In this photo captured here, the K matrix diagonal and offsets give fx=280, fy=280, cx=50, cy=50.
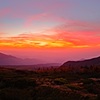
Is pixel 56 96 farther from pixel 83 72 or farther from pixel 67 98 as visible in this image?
pixel 83 72

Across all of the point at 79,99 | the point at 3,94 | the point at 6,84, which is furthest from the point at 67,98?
the point at 6,84

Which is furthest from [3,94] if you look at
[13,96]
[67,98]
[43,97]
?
[67,98]

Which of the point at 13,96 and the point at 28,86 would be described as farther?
the point at 28,86

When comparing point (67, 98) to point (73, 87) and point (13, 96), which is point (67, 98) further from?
point (73, 87)

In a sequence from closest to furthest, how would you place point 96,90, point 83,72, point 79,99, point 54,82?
point 79,99
point 96,90
point 54,82
point 83,72

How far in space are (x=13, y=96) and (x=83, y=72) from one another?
2201 cm

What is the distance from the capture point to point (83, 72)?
127ft

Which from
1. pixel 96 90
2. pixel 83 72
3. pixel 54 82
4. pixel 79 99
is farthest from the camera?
pixel 83 72

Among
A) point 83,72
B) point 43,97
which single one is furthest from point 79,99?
point 83,72

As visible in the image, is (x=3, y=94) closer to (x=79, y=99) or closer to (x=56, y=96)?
(x=56, y=96)

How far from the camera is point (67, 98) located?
1770 centimetres

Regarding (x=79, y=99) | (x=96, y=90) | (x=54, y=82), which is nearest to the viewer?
(x=79, y=99)

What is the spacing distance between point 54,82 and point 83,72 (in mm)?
14211

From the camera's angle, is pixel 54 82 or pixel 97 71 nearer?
pixel 54 82
